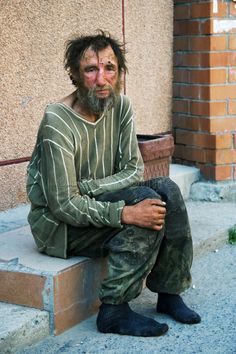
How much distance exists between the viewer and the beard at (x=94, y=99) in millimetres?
3910

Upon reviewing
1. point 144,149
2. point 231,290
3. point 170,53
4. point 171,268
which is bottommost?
point 231,290

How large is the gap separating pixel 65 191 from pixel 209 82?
2.83m

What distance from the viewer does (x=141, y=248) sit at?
3.72m

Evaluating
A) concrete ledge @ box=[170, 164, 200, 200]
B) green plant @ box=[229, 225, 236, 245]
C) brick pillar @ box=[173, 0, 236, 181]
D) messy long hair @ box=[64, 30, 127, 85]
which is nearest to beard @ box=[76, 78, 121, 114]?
messy long hair @ box=[64, 30, 127, 85]

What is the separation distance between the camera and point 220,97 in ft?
20.8

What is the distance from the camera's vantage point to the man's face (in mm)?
3896

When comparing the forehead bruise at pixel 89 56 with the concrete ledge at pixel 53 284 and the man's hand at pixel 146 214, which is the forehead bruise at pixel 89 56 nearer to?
the man's hand at pixel 146 214

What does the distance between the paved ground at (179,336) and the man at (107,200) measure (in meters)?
0.07

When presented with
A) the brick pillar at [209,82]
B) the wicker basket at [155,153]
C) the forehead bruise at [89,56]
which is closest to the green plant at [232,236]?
the wicker basket at [155,153]

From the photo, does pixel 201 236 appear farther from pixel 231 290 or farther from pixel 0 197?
pixel 0 197

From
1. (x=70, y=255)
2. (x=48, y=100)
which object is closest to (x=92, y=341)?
(x=70, y=255)

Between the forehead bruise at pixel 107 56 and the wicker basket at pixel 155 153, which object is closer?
the forehead bruise at pixel 107 56

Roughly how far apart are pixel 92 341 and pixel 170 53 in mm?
3593

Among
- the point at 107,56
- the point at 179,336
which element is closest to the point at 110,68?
the point at 107,56
